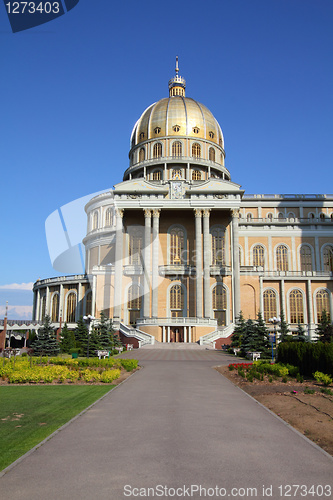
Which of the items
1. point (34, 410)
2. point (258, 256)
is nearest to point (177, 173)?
A: point (258, 256)

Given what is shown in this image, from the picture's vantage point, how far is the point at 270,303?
55.2 meters

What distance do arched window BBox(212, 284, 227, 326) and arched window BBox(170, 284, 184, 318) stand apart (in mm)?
4125

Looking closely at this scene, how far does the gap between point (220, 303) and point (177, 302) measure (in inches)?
217

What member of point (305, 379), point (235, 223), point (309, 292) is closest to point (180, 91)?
point (235, 223)

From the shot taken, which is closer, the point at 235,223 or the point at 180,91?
the point at 235,223

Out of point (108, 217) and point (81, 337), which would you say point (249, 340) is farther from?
point (108, 217)

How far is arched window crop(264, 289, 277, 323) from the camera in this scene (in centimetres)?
5463

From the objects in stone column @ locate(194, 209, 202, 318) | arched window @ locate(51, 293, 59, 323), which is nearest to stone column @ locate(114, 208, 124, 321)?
stone column @ locate(194, 209, 202, 318)

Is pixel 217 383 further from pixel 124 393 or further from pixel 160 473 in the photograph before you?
pixel 160 473

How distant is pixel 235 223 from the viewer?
2092 inches

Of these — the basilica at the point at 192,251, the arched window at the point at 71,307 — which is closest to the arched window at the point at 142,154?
the basilica at the point at 192,251

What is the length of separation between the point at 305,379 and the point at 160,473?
566 inches

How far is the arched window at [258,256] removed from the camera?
59.7 m

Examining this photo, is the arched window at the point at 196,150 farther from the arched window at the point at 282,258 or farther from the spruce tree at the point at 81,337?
the spruce tree at the point at 81,337
